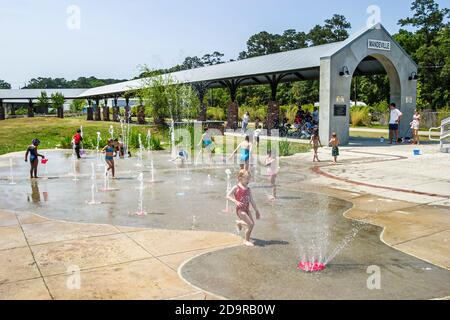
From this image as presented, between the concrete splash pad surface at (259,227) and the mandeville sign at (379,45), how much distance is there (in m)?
11.5

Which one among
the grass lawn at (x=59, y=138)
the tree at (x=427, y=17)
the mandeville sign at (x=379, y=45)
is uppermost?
the tree at (x=427, y=17)

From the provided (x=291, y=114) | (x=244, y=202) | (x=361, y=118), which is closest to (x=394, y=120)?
(x=361, y=118)

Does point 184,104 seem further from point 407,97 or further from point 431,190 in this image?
point 431,190

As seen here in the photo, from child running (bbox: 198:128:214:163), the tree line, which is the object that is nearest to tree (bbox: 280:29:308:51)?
the tree line

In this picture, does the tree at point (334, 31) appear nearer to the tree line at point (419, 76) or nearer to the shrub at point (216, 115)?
the tree line at point (419, 76)

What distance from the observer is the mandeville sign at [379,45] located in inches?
920

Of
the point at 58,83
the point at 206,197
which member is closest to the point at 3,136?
the point at 206,197

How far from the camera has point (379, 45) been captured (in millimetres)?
23688

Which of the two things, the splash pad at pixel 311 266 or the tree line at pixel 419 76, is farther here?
the tree line at pixel 419 76

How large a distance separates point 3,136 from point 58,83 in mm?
169514

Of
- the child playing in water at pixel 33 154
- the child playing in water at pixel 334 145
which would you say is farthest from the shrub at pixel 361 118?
the child playing in water at pixel 33 154
